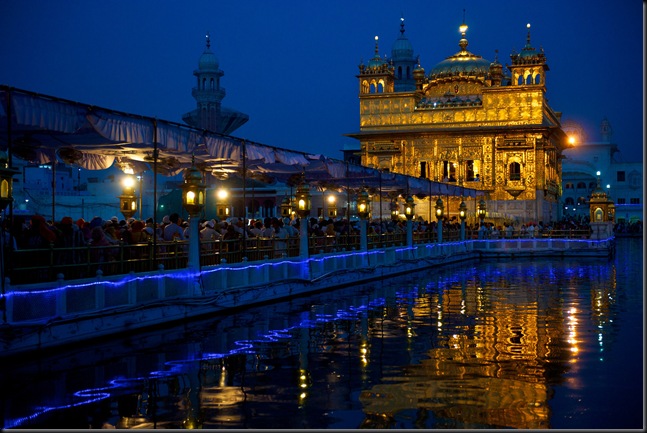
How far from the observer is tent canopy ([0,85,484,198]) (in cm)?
1187

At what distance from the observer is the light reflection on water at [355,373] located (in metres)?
7.25

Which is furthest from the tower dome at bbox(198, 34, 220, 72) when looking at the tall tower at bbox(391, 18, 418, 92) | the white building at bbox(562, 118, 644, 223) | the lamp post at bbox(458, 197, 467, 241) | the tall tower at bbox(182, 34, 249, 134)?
the lamp post at bbox(458, 197, 467, 241)

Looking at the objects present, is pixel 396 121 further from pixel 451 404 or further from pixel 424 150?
pixel 451 404

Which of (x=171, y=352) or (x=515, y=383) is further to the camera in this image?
(x=171, y=352)

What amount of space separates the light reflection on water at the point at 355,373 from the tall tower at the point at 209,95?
88.2 m

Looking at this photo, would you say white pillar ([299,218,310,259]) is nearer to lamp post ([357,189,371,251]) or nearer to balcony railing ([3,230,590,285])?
balcony railing ([3,230,590,285])

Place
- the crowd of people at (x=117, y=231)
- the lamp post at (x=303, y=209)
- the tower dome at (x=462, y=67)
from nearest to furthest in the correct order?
the crowd of people at (x=117, y=231) → the lamp post at (x=303, y=209) → the tower dome at (x=462, y=67)

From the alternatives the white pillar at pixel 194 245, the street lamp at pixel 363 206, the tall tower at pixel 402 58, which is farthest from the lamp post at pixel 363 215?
the tall tower at pixel 402 58

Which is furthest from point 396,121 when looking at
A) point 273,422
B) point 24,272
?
point 273,422

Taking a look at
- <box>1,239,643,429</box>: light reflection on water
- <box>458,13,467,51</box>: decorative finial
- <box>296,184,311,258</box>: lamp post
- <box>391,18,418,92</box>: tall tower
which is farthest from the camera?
<box>391,18,418,92</box>: tall tower

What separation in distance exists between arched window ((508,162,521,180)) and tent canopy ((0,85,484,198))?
2998 cm

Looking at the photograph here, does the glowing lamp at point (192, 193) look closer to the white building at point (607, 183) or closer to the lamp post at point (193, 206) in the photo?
the lamp post at point (193, 206)

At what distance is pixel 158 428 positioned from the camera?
22.6 feet

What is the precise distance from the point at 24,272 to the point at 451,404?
652 centimetres
